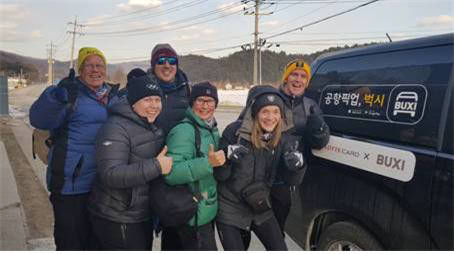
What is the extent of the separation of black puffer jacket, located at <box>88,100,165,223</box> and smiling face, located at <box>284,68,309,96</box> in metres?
1.17

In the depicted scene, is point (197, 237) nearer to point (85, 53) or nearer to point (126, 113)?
point (126, 113)

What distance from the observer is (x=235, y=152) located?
217cm

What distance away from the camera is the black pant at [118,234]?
2141 mm

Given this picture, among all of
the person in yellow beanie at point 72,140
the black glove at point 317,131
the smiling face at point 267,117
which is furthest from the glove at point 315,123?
the person in yellow beanie at point 72,140

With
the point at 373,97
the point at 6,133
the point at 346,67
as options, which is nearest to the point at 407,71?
the point at 373,97

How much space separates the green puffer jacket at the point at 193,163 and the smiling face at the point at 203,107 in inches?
1.4

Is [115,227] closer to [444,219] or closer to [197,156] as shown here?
[197,156]

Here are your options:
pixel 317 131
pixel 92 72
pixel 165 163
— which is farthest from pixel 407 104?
pixel 92 72

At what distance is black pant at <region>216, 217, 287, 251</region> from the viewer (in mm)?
2320

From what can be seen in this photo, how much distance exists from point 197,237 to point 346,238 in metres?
0.98

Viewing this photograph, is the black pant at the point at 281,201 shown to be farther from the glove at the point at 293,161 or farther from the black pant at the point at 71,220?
the black pant at the point at 71,220

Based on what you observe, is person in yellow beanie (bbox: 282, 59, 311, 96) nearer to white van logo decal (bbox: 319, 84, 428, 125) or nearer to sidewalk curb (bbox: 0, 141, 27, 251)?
white van logo decal (bbox: 319, 84, 428, 125)

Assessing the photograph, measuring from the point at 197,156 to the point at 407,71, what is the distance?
1.40 m

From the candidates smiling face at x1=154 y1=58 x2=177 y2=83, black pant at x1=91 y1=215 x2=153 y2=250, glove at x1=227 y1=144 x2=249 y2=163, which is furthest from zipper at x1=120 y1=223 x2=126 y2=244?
smiling face at x1=154 y1=58 x2=177 y2=83
